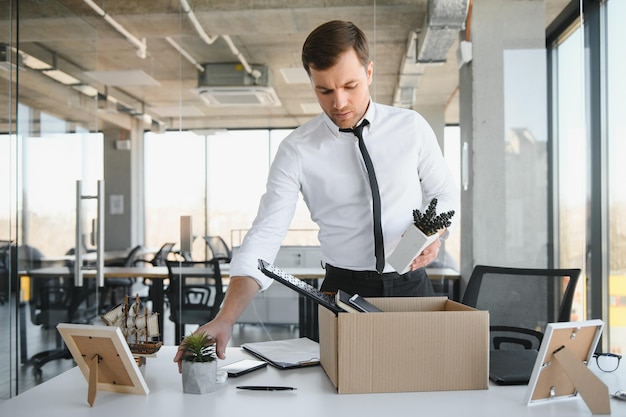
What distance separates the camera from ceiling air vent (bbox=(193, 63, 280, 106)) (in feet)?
15.9

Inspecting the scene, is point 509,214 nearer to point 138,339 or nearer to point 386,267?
point 386,267

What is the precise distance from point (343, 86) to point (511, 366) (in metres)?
0.90

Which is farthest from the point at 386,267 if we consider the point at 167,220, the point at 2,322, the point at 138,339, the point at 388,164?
the point at 167,220

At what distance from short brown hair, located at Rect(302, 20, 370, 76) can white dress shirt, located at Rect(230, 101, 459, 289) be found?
29cm

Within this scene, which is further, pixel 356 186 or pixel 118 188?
pixel 118 188

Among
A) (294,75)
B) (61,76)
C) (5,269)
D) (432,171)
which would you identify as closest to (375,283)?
(432,171)

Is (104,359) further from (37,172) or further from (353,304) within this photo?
(37,172)

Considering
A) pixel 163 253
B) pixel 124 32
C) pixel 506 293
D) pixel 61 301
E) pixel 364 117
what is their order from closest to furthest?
1. pixel 364 117
2. pixel 506 293
3. pixel 61 301
4. pixel 124 32
5. pixel 163 253

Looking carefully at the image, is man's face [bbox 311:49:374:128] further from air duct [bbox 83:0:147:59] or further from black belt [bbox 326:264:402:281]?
air duct [bbox 83:0:147:59]

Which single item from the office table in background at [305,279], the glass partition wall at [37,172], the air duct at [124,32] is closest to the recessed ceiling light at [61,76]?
the glass partition wall at [37,172]

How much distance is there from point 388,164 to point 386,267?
0.34m

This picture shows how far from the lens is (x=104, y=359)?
4.92ft

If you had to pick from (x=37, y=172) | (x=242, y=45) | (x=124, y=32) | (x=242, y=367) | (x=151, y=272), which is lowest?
(x=151, y=272)

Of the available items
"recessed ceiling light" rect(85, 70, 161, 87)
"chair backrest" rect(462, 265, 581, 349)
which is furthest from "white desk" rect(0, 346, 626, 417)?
"recessed ceiling light" rect(85, 70, 161, 87)
